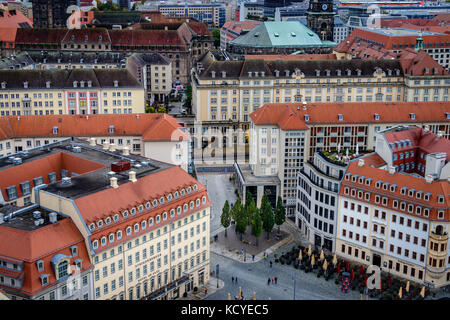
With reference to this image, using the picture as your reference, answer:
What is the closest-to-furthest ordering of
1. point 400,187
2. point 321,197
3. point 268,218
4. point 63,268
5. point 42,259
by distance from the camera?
point 42,259, point 63,268, point 400,187, point 321,197, point 268,218

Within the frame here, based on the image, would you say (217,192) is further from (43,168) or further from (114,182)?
(114,182)

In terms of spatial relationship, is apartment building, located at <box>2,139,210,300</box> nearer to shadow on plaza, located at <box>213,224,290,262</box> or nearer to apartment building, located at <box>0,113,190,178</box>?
shadow on plaza, located at <box>213,224,290,262</box>

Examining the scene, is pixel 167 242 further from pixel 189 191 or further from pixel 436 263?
pixel 436 263

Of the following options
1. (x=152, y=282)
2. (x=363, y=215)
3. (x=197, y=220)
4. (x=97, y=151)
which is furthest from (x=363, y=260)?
(x=97, y=151)

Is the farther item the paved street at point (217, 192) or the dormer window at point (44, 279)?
the paved street at point (217, 192)

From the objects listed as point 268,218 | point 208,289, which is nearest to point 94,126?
point 268,218

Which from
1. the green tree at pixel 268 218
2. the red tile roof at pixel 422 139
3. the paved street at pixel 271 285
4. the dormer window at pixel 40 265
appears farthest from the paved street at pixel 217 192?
the dormer window at pixel 40 265

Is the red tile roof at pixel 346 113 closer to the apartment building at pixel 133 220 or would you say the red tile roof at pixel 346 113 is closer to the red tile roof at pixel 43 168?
the apartment building at pixel 133 220

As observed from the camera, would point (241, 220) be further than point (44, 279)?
Yes
